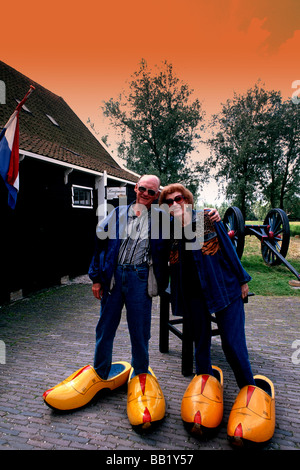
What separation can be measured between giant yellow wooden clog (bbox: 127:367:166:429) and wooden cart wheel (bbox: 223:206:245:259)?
6.55 m

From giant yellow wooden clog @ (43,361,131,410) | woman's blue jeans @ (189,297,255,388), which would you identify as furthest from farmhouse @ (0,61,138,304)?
woman's blue jeans @ (189,297,255,388)

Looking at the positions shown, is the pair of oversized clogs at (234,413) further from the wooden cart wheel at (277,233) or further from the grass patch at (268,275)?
the wooden cart wheel at (277,233)

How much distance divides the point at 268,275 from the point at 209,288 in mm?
7298

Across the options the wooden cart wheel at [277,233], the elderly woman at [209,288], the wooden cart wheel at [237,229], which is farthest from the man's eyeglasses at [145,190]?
the wooden cart wheel at [277,233]

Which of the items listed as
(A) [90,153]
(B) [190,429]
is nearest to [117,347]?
(B) [190,429]

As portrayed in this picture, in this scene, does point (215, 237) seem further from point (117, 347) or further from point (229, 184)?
point (229, 184)

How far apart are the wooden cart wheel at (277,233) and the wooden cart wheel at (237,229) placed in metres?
1.22

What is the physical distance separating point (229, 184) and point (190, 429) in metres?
24.5

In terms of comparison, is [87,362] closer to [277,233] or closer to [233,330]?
[233,330]

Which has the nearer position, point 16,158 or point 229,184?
point 16,158

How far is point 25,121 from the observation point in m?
7.70

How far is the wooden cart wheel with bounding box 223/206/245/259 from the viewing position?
8320 millimetres

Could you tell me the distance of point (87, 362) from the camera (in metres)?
3.27

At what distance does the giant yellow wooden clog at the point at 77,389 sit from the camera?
2.29 meters
